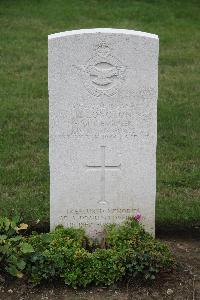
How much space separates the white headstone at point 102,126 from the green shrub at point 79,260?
1.19 feet

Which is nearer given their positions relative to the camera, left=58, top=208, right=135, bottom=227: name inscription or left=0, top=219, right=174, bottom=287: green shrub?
left=0, top=219, right=174, bottom=287: green shrub

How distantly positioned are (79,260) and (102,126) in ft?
3.27

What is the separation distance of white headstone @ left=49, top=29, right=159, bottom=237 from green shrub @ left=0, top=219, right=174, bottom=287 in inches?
14.3

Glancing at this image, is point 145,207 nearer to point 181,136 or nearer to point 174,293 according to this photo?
point 174,293

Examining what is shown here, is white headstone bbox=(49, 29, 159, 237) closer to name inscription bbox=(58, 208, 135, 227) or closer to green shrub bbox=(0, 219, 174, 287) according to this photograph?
name inscription bbox=(58, 208, 135, 227)

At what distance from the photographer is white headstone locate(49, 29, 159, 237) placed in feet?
17.3

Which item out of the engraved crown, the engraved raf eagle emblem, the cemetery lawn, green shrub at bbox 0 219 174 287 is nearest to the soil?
green shrub at bbox 0 219 174 287

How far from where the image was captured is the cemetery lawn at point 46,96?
6.64 meters

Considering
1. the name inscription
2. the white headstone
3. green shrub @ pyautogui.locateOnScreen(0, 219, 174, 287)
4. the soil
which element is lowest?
the soil

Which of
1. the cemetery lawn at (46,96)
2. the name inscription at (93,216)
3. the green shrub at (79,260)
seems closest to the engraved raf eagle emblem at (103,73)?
the name inscription at (93,216)

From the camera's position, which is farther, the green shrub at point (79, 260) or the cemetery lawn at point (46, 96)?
the cemetery lawn at point (46, 96)

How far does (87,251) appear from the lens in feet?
17.7

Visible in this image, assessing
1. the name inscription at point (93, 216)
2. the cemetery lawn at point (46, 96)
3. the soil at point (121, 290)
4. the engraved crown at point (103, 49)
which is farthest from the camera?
the cemetery lawn at point (46, 96)

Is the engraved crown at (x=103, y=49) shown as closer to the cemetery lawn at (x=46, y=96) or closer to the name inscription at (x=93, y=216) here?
the name inscription at (x=93, y=216)
